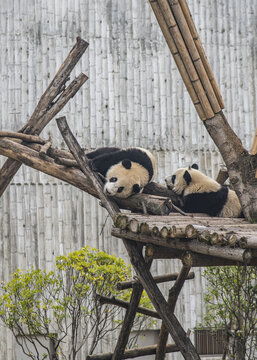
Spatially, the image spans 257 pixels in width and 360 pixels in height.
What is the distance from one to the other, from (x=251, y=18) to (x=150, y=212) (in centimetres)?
624

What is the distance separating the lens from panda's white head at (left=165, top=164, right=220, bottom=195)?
684cm

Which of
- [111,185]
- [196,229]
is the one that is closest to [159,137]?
[111,185]

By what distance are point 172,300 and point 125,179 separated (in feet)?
4.77

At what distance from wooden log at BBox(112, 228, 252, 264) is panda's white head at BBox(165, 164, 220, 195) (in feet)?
4.14

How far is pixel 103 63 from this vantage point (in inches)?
420

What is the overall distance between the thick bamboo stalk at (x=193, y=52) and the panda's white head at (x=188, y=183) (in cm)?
91

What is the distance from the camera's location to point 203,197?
22.4 feet

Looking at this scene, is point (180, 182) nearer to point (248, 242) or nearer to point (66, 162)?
point (66, 162)

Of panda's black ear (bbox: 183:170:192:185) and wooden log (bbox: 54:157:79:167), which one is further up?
wooden log (bbox: 54:157:79:167)

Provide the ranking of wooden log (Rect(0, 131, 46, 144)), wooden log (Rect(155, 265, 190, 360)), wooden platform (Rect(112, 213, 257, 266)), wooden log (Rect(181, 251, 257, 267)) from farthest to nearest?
wooden log (Rect(0, 131, 46, 144))
wooden log (Rect(155, 265, 190, 360))
wooden log (Rect(181, 251, 257, 267))
wooden platform (Rect(112, 213, 257, 266))

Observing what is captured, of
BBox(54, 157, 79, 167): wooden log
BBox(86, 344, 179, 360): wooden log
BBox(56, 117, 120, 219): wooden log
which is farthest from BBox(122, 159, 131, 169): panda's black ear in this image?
BBox(86, 344, 179, 360): wooden log

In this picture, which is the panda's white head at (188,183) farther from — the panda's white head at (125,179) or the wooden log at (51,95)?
the wooden log at (51,95)

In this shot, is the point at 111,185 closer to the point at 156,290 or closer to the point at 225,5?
the point at 156,290

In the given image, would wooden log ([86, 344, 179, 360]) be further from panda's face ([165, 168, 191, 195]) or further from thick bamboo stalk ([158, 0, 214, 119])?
thick bamboo stalk ([158, 0, 214, 119])
